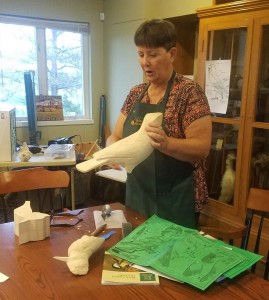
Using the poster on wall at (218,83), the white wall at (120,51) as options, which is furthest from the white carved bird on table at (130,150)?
the white wall at (120,51)

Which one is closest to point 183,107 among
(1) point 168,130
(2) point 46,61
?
(1) point 168,130

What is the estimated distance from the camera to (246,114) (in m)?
2.34

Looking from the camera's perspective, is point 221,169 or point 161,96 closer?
point 161,96

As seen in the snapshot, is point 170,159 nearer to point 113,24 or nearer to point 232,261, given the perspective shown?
point 232,261

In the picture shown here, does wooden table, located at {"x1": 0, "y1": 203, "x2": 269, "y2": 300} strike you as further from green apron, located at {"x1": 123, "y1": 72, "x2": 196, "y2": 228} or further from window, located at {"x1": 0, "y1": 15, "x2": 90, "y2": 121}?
window, located at {"x1": 0, "y1": 15, "x2": 90, "y2": 121}

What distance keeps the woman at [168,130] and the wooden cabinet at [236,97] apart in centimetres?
107

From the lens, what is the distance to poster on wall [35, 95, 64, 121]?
375 centimetres

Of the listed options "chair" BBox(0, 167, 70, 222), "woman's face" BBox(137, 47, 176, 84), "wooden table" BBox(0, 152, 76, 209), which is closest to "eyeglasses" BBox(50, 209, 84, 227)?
"chair" BBox(0, 167, 70, 222)

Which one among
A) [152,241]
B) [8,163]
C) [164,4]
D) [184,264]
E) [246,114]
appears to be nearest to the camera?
[184,264]

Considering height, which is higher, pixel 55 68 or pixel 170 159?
pixel 55 68

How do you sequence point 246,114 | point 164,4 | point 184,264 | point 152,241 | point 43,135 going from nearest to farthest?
1. point 184,264
2. point 152,241
3. point 246,114
4. point 164,4
5. point 43,135

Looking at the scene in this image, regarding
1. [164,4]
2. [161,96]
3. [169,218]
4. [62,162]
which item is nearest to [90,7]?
[164,4]

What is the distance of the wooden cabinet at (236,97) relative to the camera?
2260 mm

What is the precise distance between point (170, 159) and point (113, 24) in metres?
2.86
